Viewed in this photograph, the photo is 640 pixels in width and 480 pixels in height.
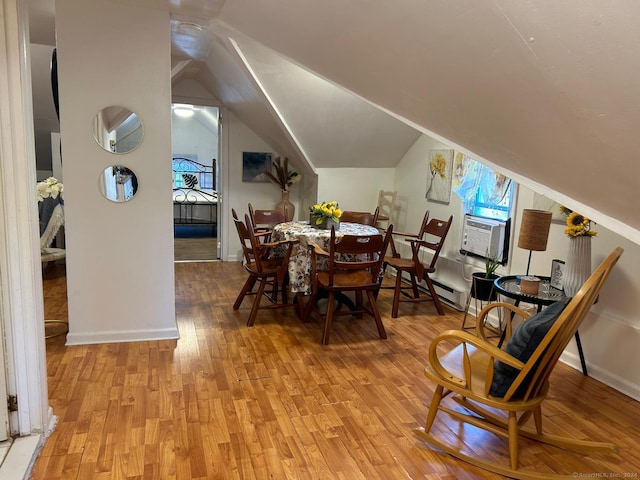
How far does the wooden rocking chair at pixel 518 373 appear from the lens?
196 cm

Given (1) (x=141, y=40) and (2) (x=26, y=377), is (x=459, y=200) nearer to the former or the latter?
(1) (x=141, y=40)

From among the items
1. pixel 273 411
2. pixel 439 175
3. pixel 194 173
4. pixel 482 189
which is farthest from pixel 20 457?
pixel 194 173

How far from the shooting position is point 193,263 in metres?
6.10

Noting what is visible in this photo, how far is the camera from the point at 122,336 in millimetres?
3410

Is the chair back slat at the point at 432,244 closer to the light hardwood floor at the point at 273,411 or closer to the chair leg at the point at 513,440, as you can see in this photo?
the light hardwood floor at the point at 273,411

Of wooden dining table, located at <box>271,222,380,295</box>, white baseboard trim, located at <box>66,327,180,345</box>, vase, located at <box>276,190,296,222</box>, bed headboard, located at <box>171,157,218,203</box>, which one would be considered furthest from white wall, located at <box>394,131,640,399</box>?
bed headboard, located at <box>171,157,218,203</box>

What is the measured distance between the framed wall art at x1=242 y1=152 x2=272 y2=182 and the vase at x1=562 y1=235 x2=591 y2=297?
4.21m

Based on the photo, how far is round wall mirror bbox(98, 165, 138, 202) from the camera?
3.20m

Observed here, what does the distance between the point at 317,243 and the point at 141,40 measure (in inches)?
78.4

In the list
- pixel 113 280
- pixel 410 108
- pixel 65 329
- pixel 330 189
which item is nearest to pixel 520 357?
pixel 410 108

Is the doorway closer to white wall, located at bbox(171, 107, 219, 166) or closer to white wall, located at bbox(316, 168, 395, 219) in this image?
white wall, located at bbox(171, 107, 219, 166)

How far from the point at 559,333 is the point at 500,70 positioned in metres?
1.14

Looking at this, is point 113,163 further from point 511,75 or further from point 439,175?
point 439,175

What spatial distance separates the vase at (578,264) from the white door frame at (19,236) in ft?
10.0
